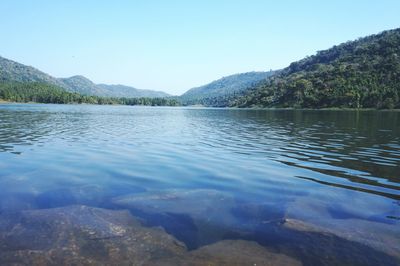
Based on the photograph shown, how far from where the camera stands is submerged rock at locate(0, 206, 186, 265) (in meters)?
11.2

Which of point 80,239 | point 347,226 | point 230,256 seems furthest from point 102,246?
point 347,226

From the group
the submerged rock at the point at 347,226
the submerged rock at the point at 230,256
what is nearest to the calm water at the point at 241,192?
the submerged rock at the point at 347,226

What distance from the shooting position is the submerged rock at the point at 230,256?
1114 centimetres

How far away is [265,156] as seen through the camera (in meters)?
32.8

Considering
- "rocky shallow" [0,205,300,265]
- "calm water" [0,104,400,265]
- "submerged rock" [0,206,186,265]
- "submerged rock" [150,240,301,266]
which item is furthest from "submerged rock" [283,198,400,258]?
"submerged rock" [0,206,186,265]

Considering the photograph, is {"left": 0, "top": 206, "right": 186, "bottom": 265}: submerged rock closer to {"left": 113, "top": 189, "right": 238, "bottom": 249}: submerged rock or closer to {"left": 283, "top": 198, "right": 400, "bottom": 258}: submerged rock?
{"left": 113, "top": 189, "right": 238, "bottom": 249}: submerged rock

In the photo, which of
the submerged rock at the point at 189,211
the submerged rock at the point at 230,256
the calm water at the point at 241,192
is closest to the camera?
the submerged rock at the point at 230,256

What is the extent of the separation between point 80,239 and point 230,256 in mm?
5505

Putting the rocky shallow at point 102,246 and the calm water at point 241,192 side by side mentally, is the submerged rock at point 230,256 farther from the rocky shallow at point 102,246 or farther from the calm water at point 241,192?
the calm water at point 241,192

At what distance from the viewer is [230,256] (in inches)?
456

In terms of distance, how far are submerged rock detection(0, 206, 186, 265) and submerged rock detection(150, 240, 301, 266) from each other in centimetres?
55

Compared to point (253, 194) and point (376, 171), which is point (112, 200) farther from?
point (376, 171)

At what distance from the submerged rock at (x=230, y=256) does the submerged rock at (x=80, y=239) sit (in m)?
0.55

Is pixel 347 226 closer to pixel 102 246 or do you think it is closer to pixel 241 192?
pixel 241 192
